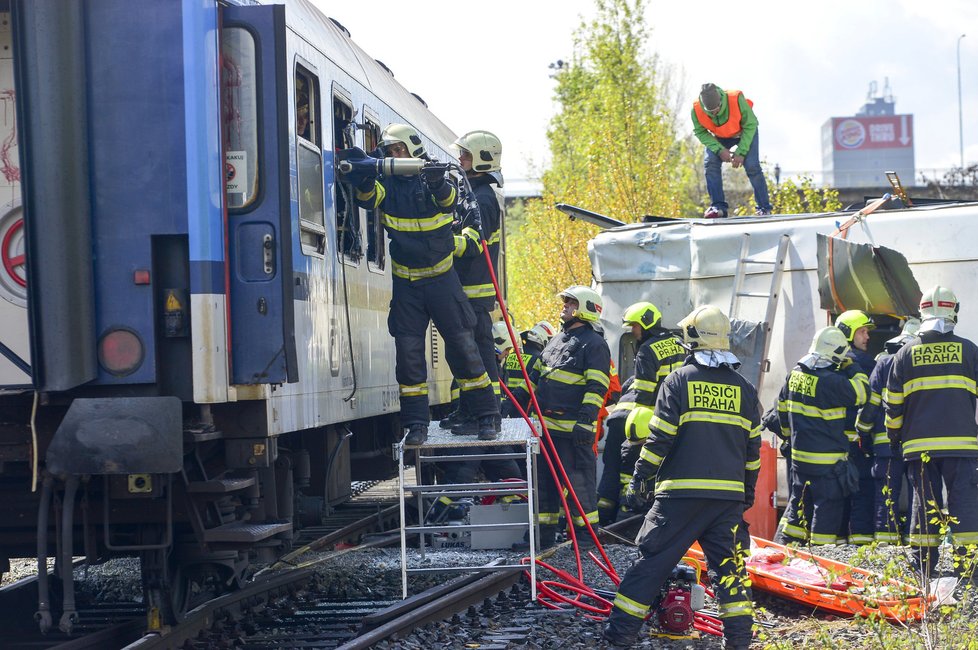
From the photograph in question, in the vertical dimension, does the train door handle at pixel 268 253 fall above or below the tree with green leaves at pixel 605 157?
below

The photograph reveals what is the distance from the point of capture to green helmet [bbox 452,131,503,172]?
872 cm

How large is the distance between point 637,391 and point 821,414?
1.50 metres

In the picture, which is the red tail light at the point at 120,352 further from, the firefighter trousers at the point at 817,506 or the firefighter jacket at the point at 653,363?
the firefighter trousers at the point at 817,506

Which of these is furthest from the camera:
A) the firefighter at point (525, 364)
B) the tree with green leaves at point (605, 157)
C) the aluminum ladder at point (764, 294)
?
the tree with green leaves at point (605, 157)

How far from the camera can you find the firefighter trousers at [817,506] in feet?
30.5

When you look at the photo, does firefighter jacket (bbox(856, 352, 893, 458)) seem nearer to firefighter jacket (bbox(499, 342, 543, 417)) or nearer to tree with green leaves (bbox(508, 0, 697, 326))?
firefighter jacket (bbox(499, 342, 543, 417))

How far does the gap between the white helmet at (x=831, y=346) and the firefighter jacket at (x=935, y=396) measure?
3.50ft

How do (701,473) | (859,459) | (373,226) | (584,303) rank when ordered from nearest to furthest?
(701,473), (373,226), (584,303), (859,459)

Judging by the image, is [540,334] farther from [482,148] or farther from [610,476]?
[482,148]

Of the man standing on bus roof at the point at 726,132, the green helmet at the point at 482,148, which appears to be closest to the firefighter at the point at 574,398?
the green helmet at the point at 482,148

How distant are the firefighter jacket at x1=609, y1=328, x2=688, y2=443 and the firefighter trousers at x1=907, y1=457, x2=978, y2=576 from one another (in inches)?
75.0

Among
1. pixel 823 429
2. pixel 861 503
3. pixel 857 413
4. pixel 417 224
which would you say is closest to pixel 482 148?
pixel 417 224

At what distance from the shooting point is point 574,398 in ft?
31.3

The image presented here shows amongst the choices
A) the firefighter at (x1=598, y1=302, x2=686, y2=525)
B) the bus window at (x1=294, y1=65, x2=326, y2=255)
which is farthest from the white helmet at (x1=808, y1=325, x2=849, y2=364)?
the bus window at (x1=294, y1=65, x2=326, y2=255)
